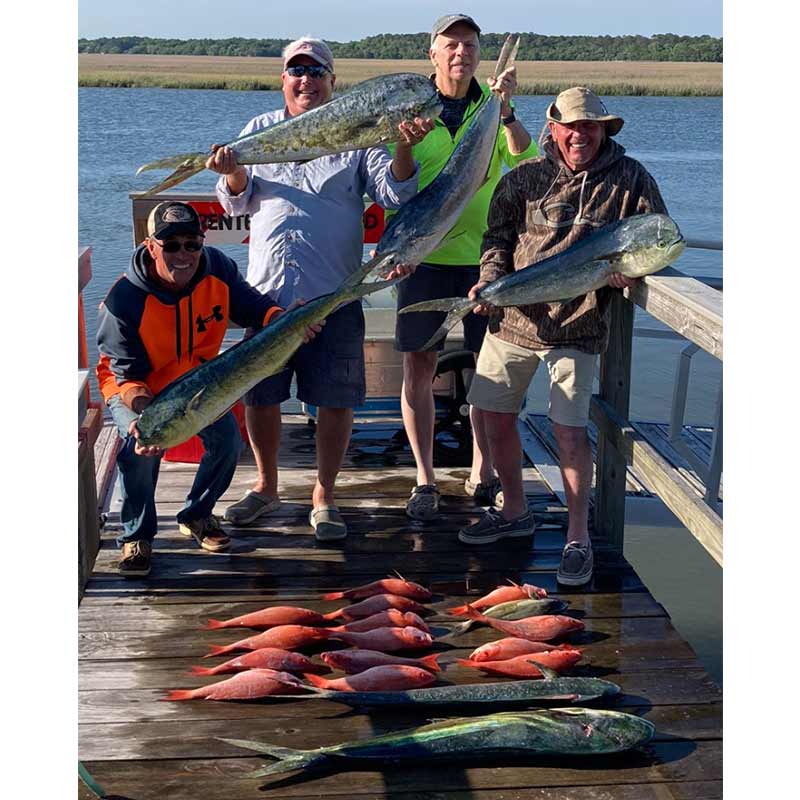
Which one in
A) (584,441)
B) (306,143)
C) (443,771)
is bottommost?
(443,771)

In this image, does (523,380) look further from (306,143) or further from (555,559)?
(306,143)

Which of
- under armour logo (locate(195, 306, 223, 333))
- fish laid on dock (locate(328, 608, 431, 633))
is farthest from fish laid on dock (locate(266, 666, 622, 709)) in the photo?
under armour logo (locate(195, 306, 223, 333))

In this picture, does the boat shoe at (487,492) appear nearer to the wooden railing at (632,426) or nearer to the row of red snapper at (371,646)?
the wooden railing at (632,426)

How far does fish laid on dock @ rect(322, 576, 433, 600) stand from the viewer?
4.50m

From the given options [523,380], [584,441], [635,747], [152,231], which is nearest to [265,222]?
[152,231]

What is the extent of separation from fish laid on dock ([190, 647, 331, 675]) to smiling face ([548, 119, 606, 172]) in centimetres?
205

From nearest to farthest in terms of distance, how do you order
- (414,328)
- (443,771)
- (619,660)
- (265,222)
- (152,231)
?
(443,771), (619,660), (152,231), (265,222), (414,328)

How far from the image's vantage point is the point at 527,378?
4.82 m

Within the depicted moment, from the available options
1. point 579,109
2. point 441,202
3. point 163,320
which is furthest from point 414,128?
point 163,320

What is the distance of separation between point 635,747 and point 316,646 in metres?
1.18

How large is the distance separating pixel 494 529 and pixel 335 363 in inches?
39.0

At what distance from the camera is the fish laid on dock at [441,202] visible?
4586 millimetres

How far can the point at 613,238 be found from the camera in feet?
14.2

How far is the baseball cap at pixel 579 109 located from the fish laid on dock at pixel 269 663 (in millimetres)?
2129
